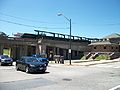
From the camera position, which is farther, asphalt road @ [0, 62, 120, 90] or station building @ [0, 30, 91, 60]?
station building @ [0, 30, 91, 60]

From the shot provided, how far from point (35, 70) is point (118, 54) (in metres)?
31.4

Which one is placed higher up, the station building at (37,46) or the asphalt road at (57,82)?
the station building at (37,46)

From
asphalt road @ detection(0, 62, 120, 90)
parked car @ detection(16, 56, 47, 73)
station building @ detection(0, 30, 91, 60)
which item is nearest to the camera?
asphalt road @ detection(0, 62, 120, 90)

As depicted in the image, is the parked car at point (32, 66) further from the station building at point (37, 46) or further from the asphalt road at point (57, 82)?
the station building at point (37, 46)

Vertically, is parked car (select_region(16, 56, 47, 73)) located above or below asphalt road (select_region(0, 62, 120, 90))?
above

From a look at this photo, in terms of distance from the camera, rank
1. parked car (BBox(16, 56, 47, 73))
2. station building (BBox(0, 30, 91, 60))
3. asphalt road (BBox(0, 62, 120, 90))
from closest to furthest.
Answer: asphalt road (BBox(0, 62, 120, 90)) → parked car (BBox(16, 56, 47, 73)) → station building (BBox(0, 30, 91, 60))

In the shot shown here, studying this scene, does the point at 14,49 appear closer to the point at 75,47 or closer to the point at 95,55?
the point at 75,47

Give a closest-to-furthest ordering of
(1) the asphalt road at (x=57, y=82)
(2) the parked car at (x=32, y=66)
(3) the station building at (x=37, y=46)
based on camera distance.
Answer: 1. (1) the asphalt road at (x=57, y=82)
2. (2) the parked car at (x=32, y=66)
3. (3) the station building at (x=37, y=46)

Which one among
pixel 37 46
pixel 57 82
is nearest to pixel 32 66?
pixel 57 82

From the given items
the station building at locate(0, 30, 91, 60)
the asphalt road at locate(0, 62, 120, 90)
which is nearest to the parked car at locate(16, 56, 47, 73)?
the asphalt road at locate(0, 62, 120, 90)

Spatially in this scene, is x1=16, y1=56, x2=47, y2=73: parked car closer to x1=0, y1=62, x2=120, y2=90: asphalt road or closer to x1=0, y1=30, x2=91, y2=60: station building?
x1=0, y1=62, x2=120, y2=90: asphalt road

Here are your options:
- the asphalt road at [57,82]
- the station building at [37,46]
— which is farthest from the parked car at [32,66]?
the station building at [37,46]

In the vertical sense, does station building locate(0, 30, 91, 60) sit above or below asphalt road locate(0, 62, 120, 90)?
above

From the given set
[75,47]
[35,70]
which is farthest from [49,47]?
[35,70]
